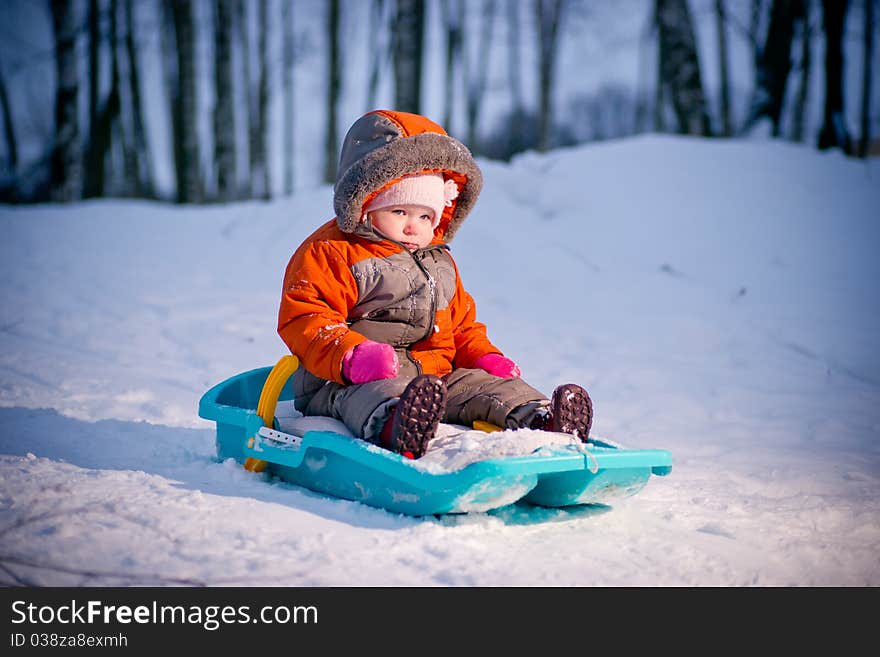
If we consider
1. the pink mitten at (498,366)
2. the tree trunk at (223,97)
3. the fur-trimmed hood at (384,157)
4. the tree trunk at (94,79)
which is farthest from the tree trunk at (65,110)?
the pink mitten at (498,366)

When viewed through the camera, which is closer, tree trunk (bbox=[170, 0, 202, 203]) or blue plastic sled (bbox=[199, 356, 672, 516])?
blue plastic sled (bbox=[199, 356, 672, 516])

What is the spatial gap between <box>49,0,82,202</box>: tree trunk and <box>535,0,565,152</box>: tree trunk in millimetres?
6869

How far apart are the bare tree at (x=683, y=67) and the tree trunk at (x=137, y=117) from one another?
1020cm

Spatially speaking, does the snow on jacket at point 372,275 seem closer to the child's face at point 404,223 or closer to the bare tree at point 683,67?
the child's face at point 404,223

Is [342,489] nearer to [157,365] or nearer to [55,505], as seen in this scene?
[55,505]

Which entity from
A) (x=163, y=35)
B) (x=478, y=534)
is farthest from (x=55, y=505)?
(x=163, y=35)

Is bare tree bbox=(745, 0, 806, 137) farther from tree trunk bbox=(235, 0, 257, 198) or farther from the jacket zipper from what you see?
tree trunk bbox=(235, 0, 257, 198)

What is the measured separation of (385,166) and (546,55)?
12656mm

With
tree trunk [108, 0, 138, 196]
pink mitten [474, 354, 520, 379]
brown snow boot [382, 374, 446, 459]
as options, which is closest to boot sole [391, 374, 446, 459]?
brown snow boot [382, 374, 446, 459]

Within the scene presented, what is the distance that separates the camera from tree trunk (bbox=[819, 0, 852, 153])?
8570 millimetres

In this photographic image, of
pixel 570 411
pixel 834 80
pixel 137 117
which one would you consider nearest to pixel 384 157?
pixel 570 411

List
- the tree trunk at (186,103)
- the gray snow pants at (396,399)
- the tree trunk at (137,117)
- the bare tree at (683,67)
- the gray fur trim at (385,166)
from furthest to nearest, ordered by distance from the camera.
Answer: the tree trunk at (137,117) → the tree trunk at (186,103) → the bare tree at (683,67) → the gray fur trim at (385,166) → the gray snow pants at (396,399)

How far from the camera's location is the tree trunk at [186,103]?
9.90 metres
